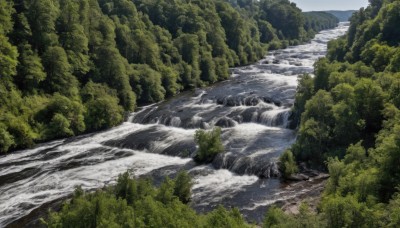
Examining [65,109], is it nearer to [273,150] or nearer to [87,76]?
[87,76]

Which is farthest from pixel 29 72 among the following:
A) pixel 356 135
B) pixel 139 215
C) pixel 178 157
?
pixel 356 135

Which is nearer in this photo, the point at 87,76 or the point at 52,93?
the point at 52,93

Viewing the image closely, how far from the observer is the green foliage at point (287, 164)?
42572 millimetres

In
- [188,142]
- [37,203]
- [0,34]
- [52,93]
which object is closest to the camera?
[37,203]

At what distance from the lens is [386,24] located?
68.1m

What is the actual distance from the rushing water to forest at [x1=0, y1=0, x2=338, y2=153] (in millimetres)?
3633

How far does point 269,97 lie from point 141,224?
5441 centimetres

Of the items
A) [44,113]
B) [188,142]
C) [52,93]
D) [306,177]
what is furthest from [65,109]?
[306,177]

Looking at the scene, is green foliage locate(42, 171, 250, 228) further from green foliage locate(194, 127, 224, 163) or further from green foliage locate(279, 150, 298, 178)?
green foliage locate(194, 127, 224, 163)

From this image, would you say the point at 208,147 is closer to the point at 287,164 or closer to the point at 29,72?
the point at 287,164

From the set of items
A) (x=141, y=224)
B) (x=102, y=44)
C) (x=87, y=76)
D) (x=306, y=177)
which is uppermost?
(x=102, y=44)

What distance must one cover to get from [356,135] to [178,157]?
20.9 meters

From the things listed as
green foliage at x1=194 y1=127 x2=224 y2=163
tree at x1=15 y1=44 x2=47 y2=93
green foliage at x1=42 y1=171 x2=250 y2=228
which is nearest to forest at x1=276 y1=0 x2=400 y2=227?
green foliage at x1=42 y1=171 x2=250 y2=228

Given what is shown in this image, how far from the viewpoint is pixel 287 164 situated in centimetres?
4262
